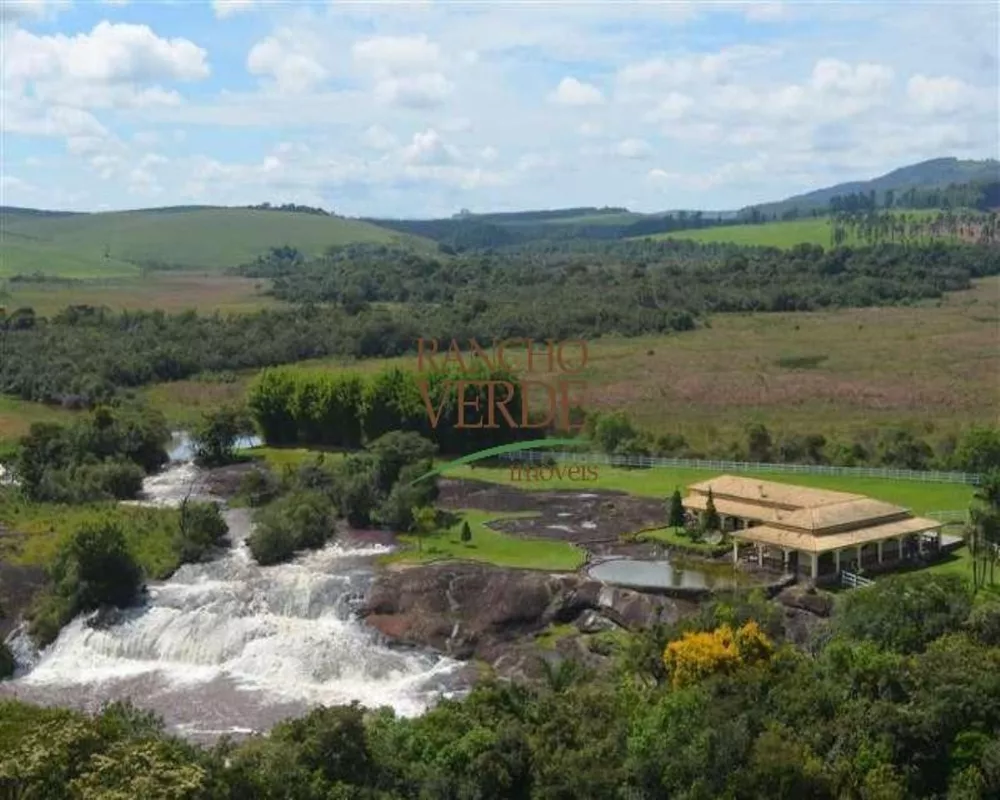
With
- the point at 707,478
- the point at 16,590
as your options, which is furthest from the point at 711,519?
the point at 16,590

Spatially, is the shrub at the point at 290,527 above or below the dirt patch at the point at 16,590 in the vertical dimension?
above

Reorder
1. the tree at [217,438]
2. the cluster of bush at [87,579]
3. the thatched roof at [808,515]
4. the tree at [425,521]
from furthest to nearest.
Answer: the tree at [217,438]
the tree at [425,521]
the cluster of bush at [87,579]
the thatched roof at [808,515]

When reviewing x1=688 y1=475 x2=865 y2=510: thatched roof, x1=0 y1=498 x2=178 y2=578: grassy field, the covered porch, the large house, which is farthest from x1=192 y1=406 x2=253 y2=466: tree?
the covered porch

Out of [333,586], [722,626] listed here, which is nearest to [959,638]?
[722,626]

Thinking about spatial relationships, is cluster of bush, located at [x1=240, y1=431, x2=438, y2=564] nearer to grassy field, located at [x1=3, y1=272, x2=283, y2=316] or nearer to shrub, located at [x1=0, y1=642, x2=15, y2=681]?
shrub, located at [x1=0, y1=642, x2=15, y2=681]

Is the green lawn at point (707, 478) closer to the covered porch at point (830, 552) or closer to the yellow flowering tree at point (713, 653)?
the covered porch at point (830, 552)

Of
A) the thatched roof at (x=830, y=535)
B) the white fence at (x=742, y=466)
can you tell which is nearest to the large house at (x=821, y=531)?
the thatched roof at (x=830, y=535)

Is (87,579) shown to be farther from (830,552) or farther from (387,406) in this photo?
(830,552)

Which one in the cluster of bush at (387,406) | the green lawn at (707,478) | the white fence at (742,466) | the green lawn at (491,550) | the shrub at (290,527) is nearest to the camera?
the green lawn at (491,550)
